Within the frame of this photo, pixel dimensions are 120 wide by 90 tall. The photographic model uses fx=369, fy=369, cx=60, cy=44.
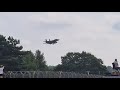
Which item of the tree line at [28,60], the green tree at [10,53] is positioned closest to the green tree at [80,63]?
the tree line at [28,60]

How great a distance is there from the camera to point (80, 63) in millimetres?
53875

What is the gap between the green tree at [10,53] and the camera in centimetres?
4816

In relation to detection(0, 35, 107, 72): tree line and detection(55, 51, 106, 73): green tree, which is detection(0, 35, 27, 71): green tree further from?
detection(55, 51, 106, 73): green tree

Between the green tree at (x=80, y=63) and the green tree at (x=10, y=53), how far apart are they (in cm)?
566

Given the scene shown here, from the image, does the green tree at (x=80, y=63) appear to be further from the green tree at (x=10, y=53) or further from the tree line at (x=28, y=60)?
the green tree at (x=10, y=53)

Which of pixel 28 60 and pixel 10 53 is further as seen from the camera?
pixel 28 60

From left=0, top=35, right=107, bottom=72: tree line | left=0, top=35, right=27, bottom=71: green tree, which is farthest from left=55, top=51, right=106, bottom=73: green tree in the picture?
left=0, top=35, right=27, bottom=71: green tree

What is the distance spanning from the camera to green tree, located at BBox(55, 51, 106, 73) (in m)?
50.2

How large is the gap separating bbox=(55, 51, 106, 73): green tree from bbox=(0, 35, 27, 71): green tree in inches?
223

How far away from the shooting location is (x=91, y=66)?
53.9 metres

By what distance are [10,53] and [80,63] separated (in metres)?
10.6
